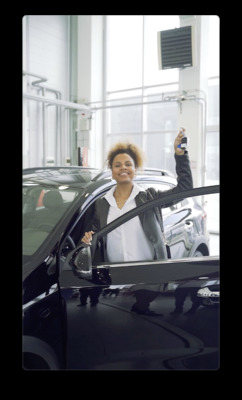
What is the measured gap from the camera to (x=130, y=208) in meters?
1.28

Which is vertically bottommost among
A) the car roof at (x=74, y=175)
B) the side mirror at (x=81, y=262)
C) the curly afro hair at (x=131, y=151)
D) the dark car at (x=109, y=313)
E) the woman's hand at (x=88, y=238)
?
the dark car at (x=109, y=313)

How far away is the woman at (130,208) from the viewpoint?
1.24 m

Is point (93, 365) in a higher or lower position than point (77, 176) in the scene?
lower

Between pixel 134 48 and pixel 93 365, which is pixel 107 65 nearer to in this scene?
pixel 134 48

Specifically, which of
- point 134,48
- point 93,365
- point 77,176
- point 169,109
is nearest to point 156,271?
point 93,365

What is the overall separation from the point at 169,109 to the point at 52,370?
4.12ft

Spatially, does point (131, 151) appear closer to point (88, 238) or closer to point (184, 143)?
point (184, 143)

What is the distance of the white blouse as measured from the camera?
1.23m

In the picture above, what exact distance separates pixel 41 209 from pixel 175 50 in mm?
1030

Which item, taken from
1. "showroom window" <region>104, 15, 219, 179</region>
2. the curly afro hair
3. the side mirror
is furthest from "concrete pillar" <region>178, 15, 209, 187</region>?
the side mirror

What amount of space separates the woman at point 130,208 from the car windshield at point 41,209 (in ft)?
0.46

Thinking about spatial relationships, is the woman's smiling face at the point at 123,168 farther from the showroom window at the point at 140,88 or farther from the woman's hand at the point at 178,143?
the woman's hand at the point at 178,143

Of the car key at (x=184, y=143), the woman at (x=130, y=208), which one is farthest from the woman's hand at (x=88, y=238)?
the car key at (x=184, y=143)

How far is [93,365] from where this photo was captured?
1.17m
